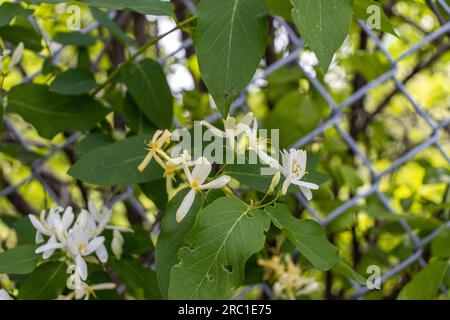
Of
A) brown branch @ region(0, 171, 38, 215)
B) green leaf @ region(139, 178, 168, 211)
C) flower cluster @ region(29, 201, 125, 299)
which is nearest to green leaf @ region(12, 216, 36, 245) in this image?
flower cluster @ region(29, 201, 125, 299)

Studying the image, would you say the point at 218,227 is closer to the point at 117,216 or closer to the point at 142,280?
the point at 142,280

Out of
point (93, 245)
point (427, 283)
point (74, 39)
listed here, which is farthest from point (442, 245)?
point (74, 39)

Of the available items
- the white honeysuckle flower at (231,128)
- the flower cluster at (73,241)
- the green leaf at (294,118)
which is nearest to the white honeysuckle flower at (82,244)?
the flower cluster at (73,241)

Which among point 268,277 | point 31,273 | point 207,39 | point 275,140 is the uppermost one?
point 207,39

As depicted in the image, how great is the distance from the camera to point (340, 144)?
148 centimetres

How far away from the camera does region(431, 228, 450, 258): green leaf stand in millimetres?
1212

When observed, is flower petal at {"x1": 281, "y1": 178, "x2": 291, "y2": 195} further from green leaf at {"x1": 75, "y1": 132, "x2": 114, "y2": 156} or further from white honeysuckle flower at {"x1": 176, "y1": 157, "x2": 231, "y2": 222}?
green leaf at {"x1": 75, "y1": 132, "x2": 114, "y2": 156}

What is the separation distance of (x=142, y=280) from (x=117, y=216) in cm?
113

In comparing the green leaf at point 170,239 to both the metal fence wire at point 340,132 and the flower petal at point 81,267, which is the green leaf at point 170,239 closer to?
the flower petal at point 81,267

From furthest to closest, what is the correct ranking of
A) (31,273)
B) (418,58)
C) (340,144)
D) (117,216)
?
(117,216) → (418,58) → (340,144) → (31,273)

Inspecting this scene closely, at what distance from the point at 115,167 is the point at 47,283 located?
0.21 m

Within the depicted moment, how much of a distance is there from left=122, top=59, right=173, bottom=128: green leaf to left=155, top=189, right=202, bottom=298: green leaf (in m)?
0.32

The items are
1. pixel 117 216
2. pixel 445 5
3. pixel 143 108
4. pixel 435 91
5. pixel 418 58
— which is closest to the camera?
pixel 143 108

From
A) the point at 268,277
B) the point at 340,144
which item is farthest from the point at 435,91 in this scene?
the point at 268,277
